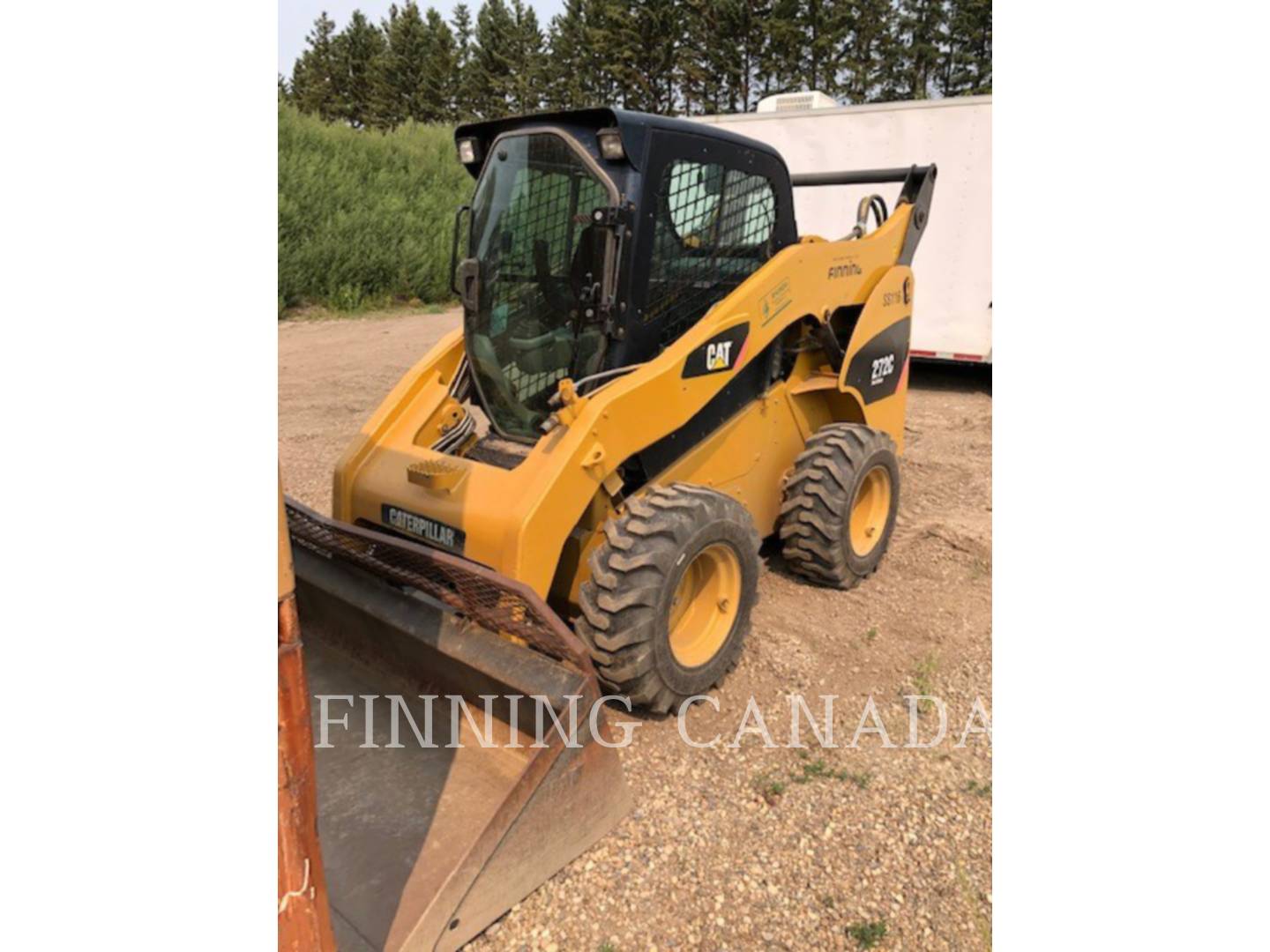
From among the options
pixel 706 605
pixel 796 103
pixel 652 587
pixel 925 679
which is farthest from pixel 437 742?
pixel 796 103

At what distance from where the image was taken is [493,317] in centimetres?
346

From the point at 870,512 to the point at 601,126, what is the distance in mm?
2381

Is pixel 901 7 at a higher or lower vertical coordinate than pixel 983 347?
higher

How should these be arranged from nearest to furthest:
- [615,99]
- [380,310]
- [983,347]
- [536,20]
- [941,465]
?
[941,465] → [983,347] → [380,310] → [615,99] → [536,20]

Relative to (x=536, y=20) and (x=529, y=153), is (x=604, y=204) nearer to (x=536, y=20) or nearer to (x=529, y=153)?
(x=529, y=153)

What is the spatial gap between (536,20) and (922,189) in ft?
134

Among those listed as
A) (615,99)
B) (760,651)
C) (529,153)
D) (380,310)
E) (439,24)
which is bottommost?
(760,651)

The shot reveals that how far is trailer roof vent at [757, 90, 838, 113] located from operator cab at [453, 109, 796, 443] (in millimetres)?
Result: 5286

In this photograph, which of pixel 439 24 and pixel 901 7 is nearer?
pixel 901 7

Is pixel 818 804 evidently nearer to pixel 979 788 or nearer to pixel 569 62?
pixel 979 788

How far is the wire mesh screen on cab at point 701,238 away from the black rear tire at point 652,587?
0.78 meters

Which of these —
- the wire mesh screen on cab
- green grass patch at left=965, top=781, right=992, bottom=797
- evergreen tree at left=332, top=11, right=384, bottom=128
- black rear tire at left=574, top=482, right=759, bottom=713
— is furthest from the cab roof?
evergreen tree at left=332, top=11, right=384, bottom=128

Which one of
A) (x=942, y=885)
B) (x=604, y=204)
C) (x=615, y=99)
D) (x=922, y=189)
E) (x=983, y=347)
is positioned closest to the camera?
(x=942, y=885)

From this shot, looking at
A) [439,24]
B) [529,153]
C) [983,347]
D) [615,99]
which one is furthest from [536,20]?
[529,153]
